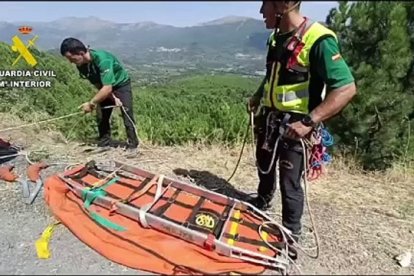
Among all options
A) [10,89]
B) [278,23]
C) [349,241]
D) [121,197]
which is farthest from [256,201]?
[10,89]

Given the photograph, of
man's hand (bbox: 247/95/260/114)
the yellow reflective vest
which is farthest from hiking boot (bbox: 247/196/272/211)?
the yellow reflective vest

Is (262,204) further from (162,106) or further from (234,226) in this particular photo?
(162,106)

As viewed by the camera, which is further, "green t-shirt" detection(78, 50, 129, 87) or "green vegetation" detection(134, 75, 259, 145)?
"green vegetation" detection(134, 75, 259, 145)

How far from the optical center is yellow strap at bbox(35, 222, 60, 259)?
2953 millimetres

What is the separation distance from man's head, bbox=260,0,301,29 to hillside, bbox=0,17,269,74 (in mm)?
4576

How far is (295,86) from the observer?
288 centimetres

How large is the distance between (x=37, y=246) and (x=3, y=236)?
0.38 metres

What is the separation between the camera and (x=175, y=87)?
8555mm

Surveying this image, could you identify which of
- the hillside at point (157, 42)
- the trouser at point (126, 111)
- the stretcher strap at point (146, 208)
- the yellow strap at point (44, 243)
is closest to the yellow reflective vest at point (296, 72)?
the stretcher strap at point (146, 208)

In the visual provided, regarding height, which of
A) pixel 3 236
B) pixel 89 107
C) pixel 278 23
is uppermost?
pixel 278 23

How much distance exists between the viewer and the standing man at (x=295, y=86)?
265 centimetres

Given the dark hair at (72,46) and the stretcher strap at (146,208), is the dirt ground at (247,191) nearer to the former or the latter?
the stretcher strap at (146,208)

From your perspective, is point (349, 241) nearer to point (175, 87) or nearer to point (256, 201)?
point (256, 201)

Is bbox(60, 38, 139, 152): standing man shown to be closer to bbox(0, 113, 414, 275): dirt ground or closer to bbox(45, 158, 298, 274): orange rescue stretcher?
bbox(0, 113, 414, 275): dirt ground
